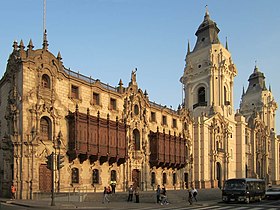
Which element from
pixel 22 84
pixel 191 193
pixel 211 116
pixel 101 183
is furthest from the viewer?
pixel 211 116

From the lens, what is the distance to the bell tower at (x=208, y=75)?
69875 mm

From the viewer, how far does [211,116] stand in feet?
220

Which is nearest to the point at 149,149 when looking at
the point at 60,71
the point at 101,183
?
the point at 101,183

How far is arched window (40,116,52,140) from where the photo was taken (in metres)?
37.9

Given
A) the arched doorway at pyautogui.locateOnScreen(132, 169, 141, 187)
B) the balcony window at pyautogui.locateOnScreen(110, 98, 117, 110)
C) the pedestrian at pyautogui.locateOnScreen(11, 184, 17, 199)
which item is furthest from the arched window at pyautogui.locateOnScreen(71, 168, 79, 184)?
the arched doorway at pyautogui.locateOnScreen(132, 169, 141, 187)

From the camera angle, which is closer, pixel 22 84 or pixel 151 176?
pixel 22 84

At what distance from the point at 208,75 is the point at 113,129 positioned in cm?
3046

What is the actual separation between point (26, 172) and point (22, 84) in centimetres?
790

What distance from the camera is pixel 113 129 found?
44844 millimetres

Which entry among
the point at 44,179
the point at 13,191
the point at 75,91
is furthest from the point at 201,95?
the point at 13,191

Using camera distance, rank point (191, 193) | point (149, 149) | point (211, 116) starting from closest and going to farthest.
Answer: point (191, 193) → point (149, 149) → point (211, 116)

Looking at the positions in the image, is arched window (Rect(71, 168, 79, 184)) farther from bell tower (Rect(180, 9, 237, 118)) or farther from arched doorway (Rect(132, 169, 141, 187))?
bell tower (Rect(180, 9, 237, 118))

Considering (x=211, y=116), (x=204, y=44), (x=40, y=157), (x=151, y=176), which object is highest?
(x=204, y=44)

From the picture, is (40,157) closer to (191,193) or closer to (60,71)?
(60,71)
